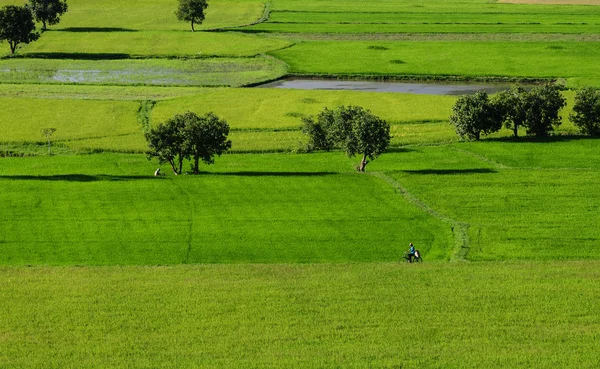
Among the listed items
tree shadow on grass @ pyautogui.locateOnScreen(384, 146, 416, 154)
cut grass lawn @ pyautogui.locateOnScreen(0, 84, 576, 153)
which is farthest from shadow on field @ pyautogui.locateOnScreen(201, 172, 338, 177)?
tree shadow on grass @ pyautogui.locateOnScreen(384, 146, 416, 154)

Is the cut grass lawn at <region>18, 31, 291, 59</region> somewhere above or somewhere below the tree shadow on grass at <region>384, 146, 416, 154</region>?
above

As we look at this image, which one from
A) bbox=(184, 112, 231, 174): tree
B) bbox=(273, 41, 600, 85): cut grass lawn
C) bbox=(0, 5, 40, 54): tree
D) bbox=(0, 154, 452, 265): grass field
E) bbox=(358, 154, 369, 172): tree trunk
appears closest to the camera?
bbox=(0, 154, 452, 265): grass field

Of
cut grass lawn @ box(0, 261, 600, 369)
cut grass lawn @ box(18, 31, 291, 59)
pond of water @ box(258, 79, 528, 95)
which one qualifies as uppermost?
cut grass lawn @ box(18, 31, 291, 59)

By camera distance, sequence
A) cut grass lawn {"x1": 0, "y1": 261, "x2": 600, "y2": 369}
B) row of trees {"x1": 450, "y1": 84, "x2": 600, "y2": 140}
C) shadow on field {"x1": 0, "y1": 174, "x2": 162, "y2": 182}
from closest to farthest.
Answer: cut grass lawn {"x1": 0, "y1": 261, "x2": 600, "y2": 369} → shadow on field {"x1": 0, "y1": 174, "x2": 162, "y2": 182} → row of trees {"x1": 450, "y1": 84, "x2": 600, "y2": 140}

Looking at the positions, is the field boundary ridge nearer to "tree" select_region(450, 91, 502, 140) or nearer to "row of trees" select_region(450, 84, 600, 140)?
"tree" select_region(450, 91, 502, 140)

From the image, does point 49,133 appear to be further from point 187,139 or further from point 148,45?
point 148,45

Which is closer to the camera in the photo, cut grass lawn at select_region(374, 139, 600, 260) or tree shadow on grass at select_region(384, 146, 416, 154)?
cut grass lawn at select_region(374, 139, 600, 260)

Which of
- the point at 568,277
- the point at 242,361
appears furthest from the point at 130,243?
the point at 568,277
